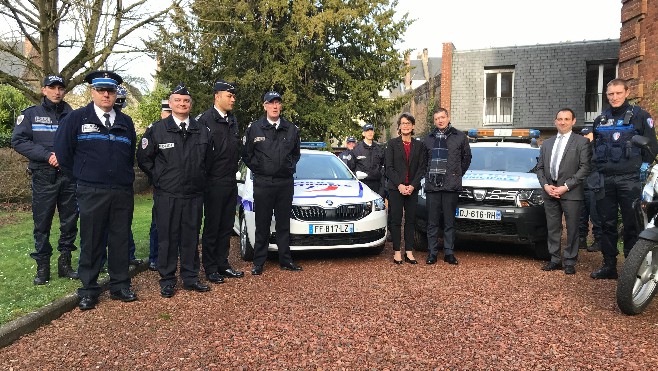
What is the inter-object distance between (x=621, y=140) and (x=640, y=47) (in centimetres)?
731

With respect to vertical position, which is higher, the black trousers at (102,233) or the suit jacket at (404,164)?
the suit jacket at (404,164)

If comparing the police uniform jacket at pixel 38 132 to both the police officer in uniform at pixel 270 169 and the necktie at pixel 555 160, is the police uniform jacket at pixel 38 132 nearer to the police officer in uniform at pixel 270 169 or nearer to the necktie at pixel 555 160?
the police officer in uniform at pixel 270 169

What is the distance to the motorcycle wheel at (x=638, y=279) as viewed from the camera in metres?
4.22

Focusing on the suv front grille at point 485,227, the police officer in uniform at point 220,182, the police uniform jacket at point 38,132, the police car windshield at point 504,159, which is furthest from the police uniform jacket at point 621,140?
the police uniform jacket at point 38,132

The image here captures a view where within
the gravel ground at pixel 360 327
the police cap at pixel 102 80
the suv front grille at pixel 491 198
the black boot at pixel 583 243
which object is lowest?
the black boot at pixel 583 243

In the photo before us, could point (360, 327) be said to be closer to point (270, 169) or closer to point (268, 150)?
point (270, 169)

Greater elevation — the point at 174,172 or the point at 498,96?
the point at 498,96

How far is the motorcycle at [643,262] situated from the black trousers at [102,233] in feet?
14.4

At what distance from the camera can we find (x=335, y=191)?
6973mm

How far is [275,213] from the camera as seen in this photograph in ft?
21.0

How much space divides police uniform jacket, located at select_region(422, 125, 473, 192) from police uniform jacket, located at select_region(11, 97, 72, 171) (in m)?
4.43

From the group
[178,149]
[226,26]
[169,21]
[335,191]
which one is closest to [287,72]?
[226,26]

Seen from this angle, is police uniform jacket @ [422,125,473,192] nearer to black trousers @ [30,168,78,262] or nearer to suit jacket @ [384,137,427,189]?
suit jacket @ [384,137,427,189]

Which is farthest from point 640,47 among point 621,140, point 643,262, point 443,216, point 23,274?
point 23,274
